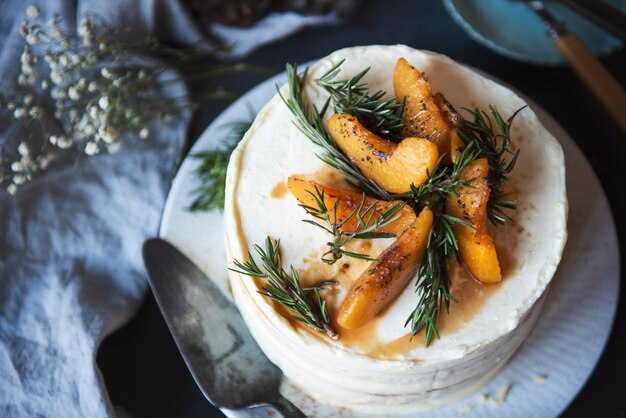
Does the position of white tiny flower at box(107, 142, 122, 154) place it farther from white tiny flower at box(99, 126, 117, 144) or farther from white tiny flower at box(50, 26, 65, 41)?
white tiny flower at box(50, 26, 65, 41)

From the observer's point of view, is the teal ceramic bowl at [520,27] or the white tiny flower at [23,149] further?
the teal ceramic bowl at [520,27]

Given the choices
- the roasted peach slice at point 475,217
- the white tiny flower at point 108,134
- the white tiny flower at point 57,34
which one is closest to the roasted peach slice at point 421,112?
the roasted peach slice at point 475,217

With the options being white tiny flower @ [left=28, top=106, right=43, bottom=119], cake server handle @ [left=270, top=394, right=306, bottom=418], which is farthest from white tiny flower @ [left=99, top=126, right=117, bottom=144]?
cake server handle @ [left=270, top=394, right=306, bottom=418]

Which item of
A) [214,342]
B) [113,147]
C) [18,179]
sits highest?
[113,147]

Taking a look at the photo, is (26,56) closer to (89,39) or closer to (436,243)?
(89,39)

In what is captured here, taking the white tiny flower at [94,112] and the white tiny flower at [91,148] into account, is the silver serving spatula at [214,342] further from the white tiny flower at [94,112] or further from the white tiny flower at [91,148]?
the white tiny flower at [94,112]

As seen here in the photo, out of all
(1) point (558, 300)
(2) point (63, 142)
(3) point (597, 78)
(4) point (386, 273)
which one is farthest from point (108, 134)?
(3) point (597, 78)
